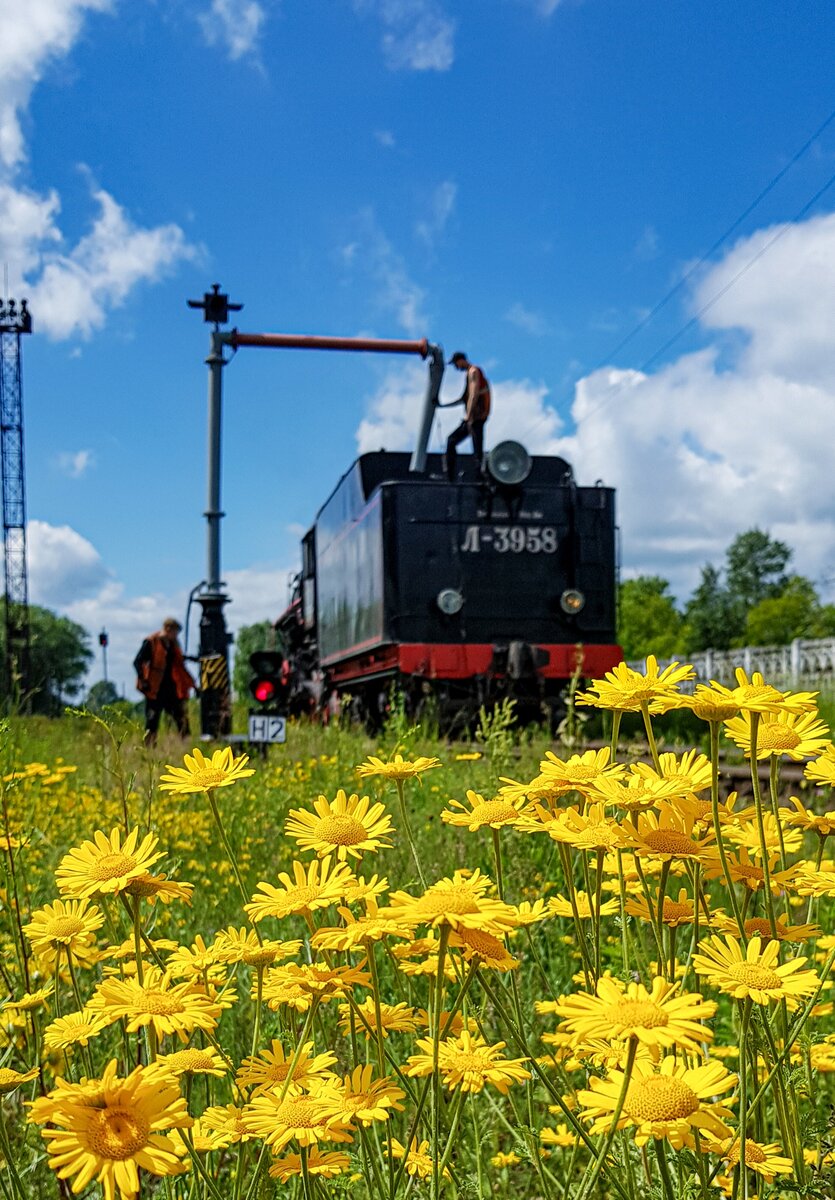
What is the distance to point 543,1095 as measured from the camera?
2.34 meters

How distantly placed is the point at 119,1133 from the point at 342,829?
48cm

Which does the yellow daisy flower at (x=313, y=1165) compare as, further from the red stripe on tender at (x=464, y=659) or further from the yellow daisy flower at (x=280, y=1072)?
the red stripe on tender at (x=464, y=659)

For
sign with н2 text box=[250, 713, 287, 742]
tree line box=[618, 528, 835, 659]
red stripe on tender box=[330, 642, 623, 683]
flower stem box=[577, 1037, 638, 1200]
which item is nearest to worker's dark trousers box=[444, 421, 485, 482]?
red stripe on tender box=[330, 642, 623, 683]

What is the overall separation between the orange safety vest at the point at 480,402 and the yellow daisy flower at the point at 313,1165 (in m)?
9.76

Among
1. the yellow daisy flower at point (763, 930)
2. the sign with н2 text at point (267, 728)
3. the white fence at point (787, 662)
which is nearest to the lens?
the yellow daisy flower at point (763, 930)

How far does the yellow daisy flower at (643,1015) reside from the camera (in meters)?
0.83

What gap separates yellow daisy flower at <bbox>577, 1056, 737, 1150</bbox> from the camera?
0.90m

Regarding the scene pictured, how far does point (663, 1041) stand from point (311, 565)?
14359 millimetres

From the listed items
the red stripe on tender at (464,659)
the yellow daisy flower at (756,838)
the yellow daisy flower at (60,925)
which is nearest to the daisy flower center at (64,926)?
the yellow daisy flower at (60,925)

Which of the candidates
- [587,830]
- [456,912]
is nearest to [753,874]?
Answer: [587,830]

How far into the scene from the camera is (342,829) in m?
1.24

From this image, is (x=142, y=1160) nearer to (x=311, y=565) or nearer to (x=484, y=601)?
(x=484, y=601)

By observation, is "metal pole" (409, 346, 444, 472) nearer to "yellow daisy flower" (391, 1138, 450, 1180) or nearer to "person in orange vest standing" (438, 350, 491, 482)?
"person in orange vest standing" (438, 350, 491, 482)

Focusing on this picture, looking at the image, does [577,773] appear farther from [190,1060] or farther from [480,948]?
[190,1060]
